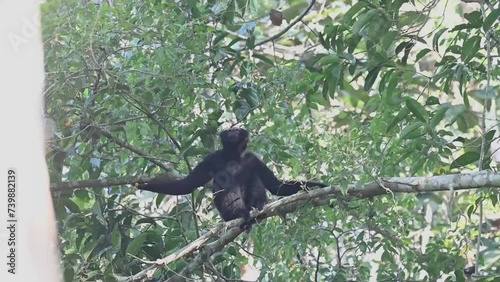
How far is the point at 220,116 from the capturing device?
18.7 ft

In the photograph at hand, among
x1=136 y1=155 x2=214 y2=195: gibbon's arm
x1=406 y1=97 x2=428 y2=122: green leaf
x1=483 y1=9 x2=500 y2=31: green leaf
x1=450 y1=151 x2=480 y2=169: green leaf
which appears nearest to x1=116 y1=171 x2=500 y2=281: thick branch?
x1=450 y1=151 x2=480 y2=169: green leaf

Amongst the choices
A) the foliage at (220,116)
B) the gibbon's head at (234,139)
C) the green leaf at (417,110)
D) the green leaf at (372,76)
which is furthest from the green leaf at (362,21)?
the gibbon's head at (234,139)

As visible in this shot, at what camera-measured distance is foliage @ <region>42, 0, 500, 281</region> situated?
4.99 m

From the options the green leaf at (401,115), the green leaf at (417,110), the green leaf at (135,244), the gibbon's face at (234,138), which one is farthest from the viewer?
the gibbon's face at (234,138)

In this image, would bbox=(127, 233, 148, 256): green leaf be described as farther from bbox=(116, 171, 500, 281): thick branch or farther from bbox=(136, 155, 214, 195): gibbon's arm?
bbox=(136, 155, 214, 195): gibbon's arm

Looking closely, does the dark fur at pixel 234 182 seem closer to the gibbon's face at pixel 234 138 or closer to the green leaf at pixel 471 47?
the gibbon's face at pixel 234 138

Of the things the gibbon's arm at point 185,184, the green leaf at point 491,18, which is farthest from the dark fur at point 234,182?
the green leaf at point 491,18

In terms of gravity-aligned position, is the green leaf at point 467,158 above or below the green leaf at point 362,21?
below

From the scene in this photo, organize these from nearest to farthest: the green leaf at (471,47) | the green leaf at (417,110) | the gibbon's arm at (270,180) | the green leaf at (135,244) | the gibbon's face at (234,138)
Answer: the green leaf at (417,110), the green leaf at (471,47), the green leaf at (135,244), the gibbon's face at (234,138), the gibbon's arm at (270,180)

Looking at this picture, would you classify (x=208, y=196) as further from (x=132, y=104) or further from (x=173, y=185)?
(x=132, y=104)

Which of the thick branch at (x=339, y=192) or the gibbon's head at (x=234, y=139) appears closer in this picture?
the thick branch at (x=339, y=192)

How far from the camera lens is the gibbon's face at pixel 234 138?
5953mm

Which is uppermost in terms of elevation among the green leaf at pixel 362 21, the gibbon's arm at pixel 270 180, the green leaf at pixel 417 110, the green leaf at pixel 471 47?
the green leaf at pixel 362 21

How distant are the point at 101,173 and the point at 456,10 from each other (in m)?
5.30
